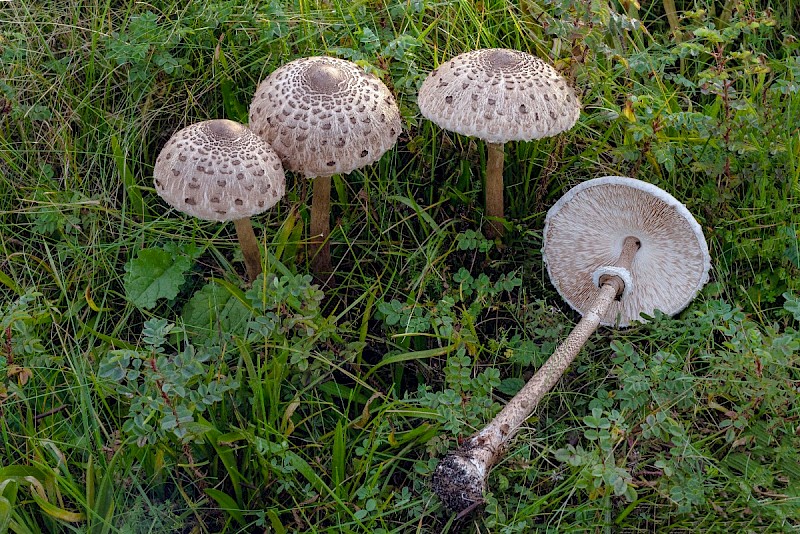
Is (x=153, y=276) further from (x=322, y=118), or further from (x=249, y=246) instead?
(x=322, y=118)

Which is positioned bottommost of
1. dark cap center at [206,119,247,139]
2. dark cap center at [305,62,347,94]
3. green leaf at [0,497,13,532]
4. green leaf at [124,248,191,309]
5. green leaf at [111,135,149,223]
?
green leaf at [0,497,13,532]

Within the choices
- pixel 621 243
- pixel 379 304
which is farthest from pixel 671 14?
pixel 379 304

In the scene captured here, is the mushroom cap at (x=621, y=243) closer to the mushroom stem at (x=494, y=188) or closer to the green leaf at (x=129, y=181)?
the mushroom stem at (x=494, y=188)

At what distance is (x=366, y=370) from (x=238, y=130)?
118cm

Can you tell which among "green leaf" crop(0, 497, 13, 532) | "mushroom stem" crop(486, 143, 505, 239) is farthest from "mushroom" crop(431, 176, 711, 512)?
"green leaf" crop(0, 497, 13, 532)

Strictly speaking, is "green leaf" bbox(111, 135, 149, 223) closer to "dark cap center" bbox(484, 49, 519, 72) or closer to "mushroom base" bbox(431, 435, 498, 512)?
"dark cap center" bbox(484, 49, 519, 72)

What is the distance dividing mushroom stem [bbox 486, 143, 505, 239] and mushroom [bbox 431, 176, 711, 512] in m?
0.26

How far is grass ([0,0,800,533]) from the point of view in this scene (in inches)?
103

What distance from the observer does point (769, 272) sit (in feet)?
10.8

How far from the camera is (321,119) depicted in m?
2.80

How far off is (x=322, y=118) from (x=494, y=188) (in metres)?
Answer: 1.00

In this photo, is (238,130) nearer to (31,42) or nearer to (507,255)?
(507,255)

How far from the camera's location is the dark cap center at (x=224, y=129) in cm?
274

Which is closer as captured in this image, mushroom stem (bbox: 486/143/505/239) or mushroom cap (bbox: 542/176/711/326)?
mushroom cap (bbox: 542/176/711/326)
